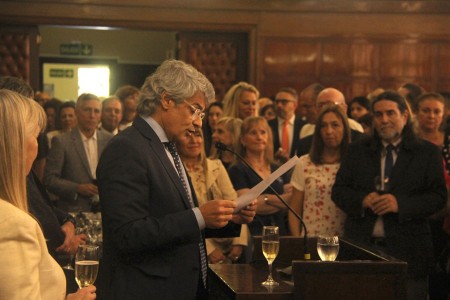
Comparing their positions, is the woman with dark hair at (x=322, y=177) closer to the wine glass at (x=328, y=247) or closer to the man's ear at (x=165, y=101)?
the wine glass at (x=328, y=247)

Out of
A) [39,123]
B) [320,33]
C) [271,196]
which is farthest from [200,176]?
[320,33]

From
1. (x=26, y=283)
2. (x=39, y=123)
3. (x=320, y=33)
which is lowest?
(x=26, y=283)

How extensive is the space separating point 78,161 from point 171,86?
360 centimetres

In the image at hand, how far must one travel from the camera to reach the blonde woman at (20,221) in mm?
2180

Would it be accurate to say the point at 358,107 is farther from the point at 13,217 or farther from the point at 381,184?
the point at 13,217

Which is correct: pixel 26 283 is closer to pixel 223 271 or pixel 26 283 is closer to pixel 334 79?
pixel 223 271

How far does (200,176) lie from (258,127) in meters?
0.78

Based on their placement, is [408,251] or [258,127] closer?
[408,251]

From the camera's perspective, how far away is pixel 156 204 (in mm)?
3295

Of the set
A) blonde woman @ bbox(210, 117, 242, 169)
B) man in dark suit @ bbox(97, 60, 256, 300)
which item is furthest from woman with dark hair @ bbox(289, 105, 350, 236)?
man in dark suit @ bbox(97, 60, 256, 300)

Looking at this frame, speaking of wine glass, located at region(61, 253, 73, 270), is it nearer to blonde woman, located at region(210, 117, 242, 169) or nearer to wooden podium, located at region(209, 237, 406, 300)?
wooden podium, located at region(209, 237, 406, 300)

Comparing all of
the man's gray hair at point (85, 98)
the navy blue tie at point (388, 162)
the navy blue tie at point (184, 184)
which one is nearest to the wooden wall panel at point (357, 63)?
the man's gray hair at point (85, 98)

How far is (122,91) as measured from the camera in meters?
8.77

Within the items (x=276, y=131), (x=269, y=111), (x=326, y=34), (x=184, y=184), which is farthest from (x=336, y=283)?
(x=326, y=34)
